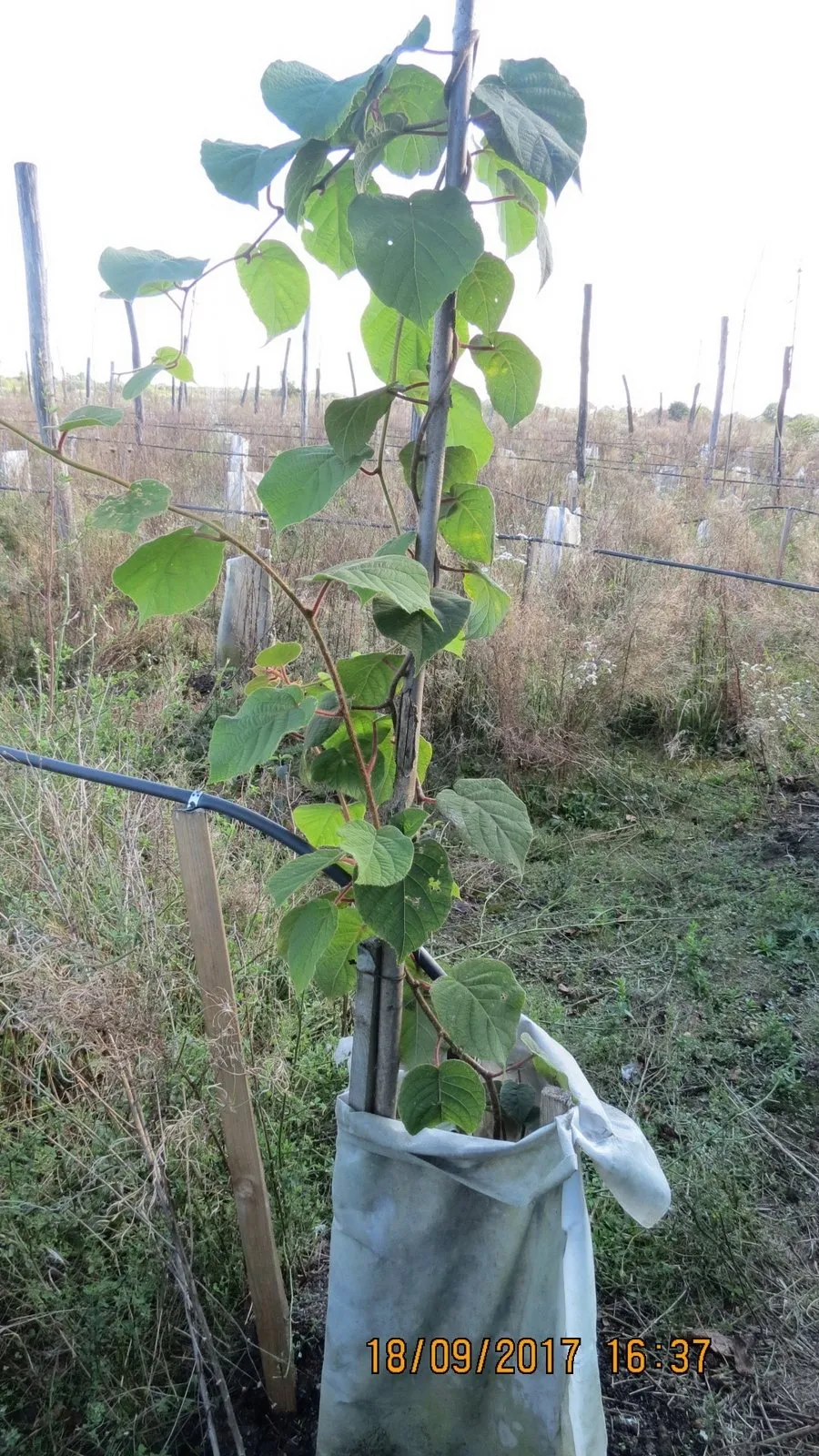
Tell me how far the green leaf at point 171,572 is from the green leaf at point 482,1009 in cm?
50

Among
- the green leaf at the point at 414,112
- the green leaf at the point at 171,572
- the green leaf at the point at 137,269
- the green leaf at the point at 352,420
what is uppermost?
the green leaf at the point at 414,112

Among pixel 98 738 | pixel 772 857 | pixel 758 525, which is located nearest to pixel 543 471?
pixel 758 525

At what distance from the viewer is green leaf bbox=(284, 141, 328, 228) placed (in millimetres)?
713

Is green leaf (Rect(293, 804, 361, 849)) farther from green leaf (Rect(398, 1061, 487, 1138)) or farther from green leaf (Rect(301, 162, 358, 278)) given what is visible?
green leaf (Rect(301, 162, 358, 278))

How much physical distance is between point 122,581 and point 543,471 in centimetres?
1162

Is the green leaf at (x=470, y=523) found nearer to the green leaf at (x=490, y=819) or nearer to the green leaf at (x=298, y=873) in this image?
the green leaf at (x=490, y=819)

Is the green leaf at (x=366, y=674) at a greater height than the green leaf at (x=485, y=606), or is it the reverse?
the green leaf at (x=485, y=606)

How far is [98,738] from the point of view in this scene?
8.91 feet

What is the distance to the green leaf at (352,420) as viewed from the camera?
31.2 inches

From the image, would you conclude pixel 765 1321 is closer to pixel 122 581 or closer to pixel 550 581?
pixel 122 581

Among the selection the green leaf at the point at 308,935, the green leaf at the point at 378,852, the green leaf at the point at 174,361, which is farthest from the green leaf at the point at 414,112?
the green leaf at the point at 308,935

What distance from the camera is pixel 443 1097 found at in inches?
39.0

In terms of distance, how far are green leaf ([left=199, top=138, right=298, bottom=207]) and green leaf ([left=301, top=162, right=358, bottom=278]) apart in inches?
4.4
